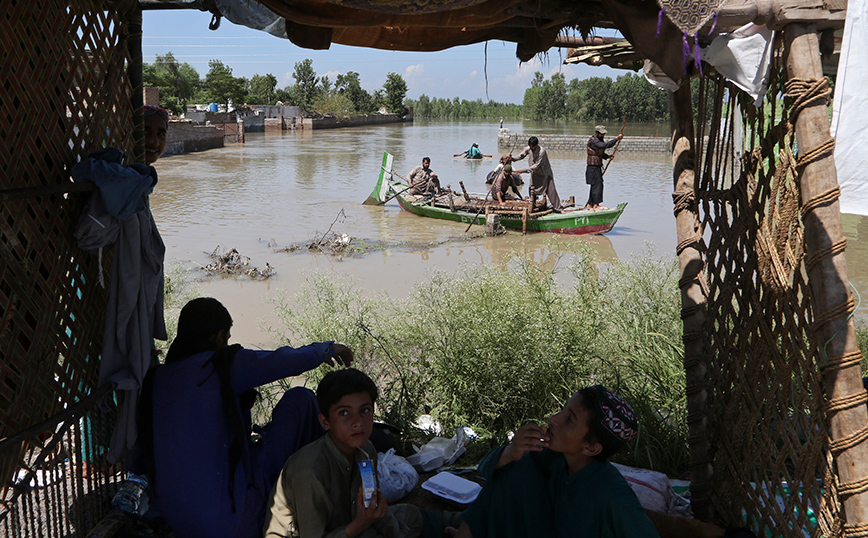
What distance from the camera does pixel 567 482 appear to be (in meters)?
2.06

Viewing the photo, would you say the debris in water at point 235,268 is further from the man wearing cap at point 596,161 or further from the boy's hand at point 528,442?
the boy's hand at point 528,442

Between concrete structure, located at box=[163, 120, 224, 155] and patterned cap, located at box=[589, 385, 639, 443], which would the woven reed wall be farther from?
concrete structure, located at box=[163, 120, 224, 155]

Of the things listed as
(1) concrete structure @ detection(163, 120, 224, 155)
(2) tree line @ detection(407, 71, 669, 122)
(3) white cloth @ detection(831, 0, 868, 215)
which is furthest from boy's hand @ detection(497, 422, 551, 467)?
(2) tree line @ detection(407, 71, 669, 122)

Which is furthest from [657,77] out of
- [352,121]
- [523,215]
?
[352,121]

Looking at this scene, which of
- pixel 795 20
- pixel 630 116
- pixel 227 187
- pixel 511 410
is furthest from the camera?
pixel 630 116

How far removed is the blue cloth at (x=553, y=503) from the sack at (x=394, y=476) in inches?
26.0

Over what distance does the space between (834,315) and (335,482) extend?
1.67 metres

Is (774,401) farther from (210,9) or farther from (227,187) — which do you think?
(227,187)

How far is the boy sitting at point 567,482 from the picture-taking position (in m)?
1.90

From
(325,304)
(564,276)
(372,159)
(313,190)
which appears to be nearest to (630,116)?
(372,159)

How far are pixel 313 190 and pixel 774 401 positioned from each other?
66.5 ft

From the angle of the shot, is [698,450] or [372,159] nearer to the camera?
[698,450]

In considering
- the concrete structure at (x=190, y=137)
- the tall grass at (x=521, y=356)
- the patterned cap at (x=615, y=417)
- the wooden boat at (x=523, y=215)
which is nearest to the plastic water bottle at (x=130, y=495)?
the tall grass at (x=521, y=356)

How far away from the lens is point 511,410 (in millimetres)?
4012
